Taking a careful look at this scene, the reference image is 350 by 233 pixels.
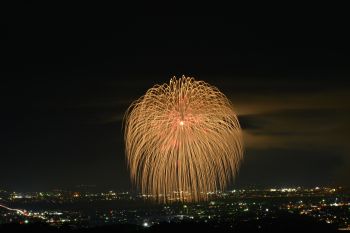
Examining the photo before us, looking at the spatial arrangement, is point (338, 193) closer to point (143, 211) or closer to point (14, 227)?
point (143, 211)

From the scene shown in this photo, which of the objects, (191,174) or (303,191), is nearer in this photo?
(191,174)

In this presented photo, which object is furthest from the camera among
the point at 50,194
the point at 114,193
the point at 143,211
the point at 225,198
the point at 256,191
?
the point at 50,194

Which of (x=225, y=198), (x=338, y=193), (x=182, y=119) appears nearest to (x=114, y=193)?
(x=225, y=198)

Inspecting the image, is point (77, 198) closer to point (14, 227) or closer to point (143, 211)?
point (143, 211)

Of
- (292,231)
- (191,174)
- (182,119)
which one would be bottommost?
(292,231)

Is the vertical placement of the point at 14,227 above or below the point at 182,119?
below

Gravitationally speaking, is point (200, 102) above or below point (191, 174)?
above

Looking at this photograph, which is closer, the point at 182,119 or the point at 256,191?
the point at 182,119

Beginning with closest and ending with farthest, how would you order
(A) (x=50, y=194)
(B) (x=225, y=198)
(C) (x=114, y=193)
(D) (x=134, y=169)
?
(D) (x=134, y=169) < (B) (x=225, y=198) < (C) (x=114, y=193) < (A) (x=50, y=194)

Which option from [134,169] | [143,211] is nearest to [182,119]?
[134,169]
